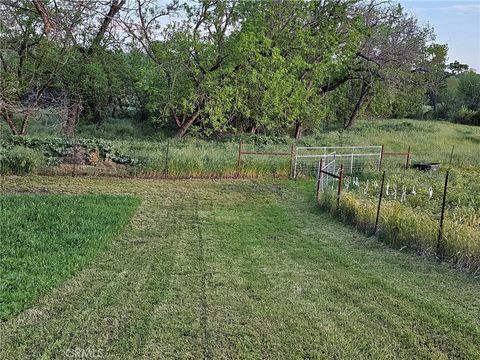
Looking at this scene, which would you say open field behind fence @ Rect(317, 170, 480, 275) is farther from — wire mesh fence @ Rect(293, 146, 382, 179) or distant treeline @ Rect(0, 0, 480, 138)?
distant treeline @ Rect(0, 0, 480, 138)

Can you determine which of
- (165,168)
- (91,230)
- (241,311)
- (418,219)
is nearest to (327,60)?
(165,168)

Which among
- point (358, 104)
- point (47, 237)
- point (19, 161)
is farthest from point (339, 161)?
point (358, 104)

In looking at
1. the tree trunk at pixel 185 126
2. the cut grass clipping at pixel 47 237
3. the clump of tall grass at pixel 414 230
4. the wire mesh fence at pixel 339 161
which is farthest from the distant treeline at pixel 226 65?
the clump of tall grass at pixel 414 230

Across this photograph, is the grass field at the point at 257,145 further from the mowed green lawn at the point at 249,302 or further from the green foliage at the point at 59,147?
the mowed green lawn at the point at 249,302

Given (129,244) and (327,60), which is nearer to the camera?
(129,244)

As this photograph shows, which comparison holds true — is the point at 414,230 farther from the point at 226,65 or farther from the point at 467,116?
the point at 467,116

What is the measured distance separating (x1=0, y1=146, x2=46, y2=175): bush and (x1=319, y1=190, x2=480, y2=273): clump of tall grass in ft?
25.3

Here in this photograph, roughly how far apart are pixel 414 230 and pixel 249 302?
324 centimetres

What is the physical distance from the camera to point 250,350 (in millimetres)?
3139

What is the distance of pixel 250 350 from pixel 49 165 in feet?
31.6

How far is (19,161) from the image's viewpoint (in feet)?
35.1

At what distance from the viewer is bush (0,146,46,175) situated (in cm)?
1063

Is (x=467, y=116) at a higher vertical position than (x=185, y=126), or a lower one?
higher

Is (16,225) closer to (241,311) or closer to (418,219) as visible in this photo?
(241,311)
